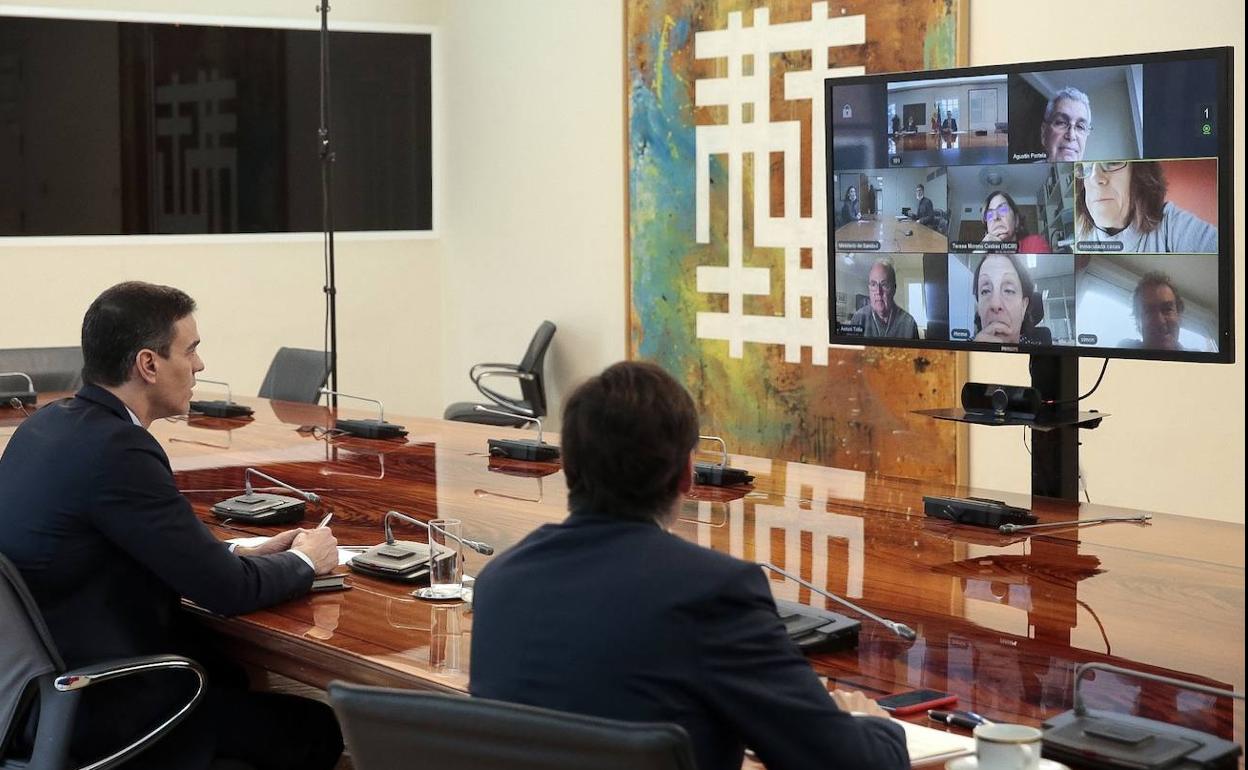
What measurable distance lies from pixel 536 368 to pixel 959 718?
5.42m

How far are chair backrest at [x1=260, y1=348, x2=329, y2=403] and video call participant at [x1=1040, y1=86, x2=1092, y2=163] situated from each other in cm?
313

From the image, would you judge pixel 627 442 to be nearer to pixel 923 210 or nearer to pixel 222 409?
pixel 923 210

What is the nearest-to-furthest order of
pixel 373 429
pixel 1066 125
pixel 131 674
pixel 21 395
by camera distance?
pixel 131 674 → pixel 1066 125 → pixel 373 429 → pixel 21 395

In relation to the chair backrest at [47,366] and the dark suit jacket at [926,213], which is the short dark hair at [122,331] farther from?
the chair backrest at [47,366]

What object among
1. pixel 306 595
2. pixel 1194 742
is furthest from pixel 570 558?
pixel 306 595

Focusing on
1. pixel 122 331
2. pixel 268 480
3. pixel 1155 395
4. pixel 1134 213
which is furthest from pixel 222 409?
pixel 1155 395

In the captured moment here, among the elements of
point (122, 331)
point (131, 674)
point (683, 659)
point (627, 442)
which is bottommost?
point (131, 674)

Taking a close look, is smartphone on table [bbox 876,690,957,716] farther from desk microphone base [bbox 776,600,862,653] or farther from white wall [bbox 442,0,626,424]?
white wall [bbox 442,0,626,424]

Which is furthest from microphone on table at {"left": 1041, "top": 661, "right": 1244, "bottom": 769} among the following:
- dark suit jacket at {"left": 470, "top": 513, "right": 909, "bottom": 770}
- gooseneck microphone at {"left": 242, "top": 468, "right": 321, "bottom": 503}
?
gooseneck microphone at {"left": 242, "top": 468, "right": 321, "bottom": 503}

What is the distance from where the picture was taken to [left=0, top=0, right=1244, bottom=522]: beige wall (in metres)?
7.33

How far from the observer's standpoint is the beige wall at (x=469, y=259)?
733 centimetres

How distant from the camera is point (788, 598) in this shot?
2.50 metres

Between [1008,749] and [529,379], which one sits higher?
[529,379]

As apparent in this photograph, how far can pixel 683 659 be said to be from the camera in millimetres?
1604
